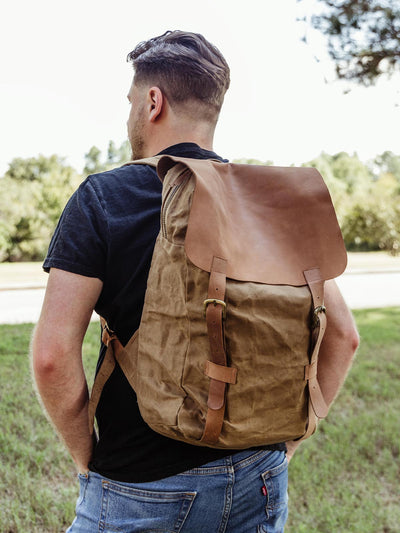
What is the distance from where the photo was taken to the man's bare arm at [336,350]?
5.16 ft

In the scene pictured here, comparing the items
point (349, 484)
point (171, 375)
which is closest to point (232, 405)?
point (171, 375)

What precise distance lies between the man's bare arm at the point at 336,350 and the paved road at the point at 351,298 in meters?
6.57

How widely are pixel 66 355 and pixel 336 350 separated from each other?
2.71ft

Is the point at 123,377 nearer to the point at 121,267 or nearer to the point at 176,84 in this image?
the point at 121,267

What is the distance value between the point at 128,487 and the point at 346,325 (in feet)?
2.62

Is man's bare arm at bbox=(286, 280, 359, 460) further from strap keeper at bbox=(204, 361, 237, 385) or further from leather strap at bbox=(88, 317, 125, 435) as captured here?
A: leather strap at bbox=(88, 317, 125, 435)

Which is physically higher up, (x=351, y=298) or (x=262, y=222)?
(x=262, y=222)

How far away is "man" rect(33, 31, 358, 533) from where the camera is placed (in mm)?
1284

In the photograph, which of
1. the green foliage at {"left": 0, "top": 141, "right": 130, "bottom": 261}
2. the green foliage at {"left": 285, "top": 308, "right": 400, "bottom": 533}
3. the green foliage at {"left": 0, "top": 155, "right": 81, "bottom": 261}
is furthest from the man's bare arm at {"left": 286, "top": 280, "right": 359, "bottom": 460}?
the green foliage at {"left": 0, "top": 155, "right": 81, "bottom": 261}

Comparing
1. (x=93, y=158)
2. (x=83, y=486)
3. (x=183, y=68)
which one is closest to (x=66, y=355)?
(x=83, y=486)

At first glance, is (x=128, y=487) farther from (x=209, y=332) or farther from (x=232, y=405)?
(x=209, y=332)

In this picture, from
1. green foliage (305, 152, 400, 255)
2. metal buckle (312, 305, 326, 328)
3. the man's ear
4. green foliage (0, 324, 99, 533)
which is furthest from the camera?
green foliage (305, 152, 400, 255)

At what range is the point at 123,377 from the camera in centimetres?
139

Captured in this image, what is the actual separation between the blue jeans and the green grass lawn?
1751 mm
